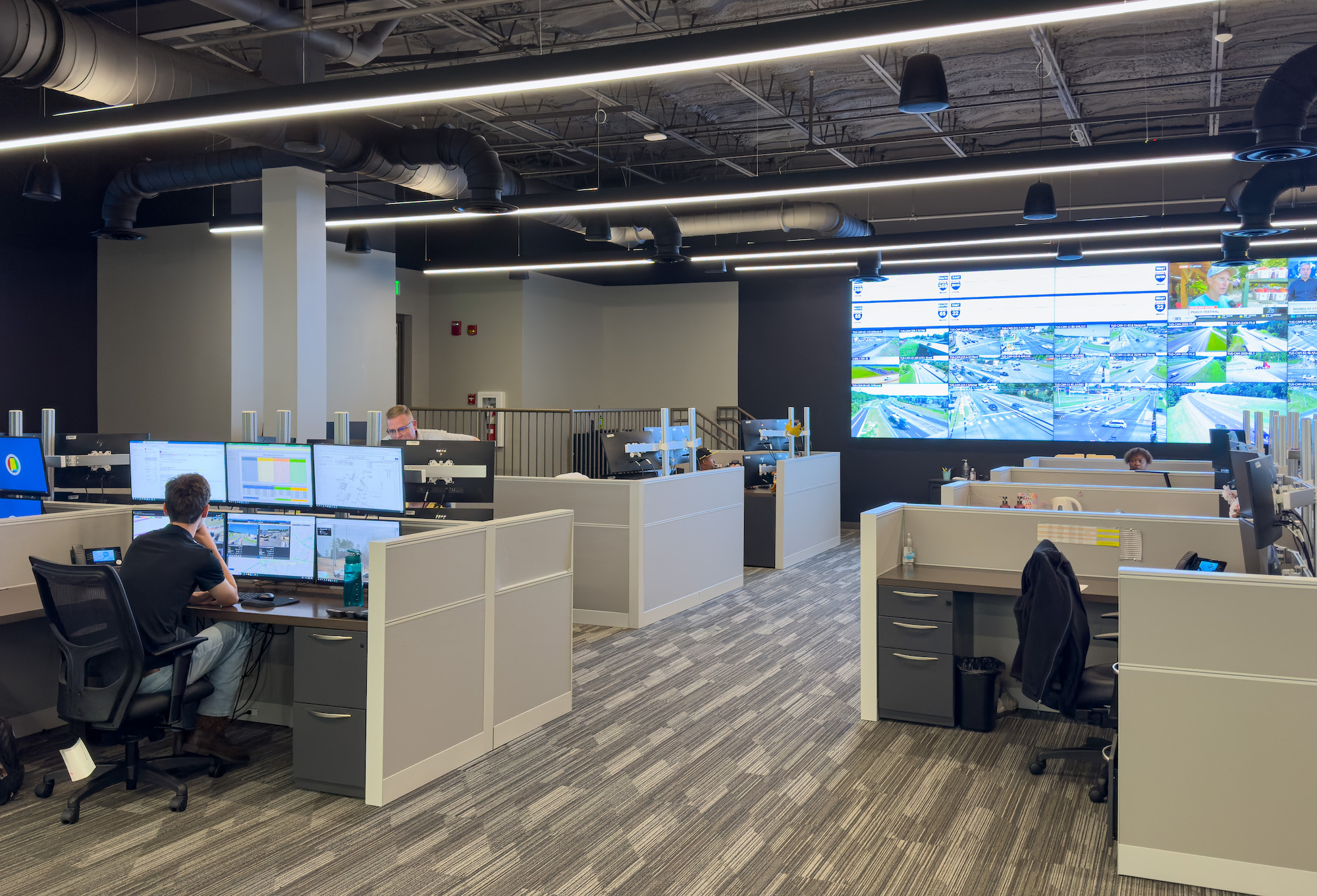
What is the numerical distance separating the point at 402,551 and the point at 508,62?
2093 millimetres

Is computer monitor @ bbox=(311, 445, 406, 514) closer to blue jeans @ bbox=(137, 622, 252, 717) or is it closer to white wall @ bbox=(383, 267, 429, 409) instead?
blue jeans @ bbox=(137, 622, 252, 717)

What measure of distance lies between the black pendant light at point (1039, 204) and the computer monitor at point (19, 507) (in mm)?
7748

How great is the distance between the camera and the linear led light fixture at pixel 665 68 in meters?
3.19

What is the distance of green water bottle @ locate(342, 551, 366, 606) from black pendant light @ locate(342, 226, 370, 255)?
7423 mm

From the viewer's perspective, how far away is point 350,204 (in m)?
11.4

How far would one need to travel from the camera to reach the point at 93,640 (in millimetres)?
3537

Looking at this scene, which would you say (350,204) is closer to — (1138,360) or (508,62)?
(508,62)

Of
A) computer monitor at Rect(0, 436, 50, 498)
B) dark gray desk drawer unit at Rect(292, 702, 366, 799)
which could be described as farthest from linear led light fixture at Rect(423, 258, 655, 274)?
dark gray desk drawer unit at Rect(292, 702, 366, 799)

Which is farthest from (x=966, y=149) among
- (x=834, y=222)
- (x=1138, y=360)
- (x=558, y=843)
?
(x=558, y=843)

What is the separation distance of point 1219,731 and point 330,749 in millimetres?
3230

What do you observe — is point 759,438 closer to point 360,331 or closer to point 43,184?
point 360,331

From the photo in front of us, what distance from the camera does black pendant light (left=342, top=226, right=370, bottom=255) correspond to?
1077 cm

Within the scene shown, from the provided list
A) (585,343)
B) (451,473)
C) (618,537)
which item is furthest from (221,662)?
(585,343)

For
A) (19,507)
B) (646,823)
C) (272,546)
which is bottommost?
(646,823)
